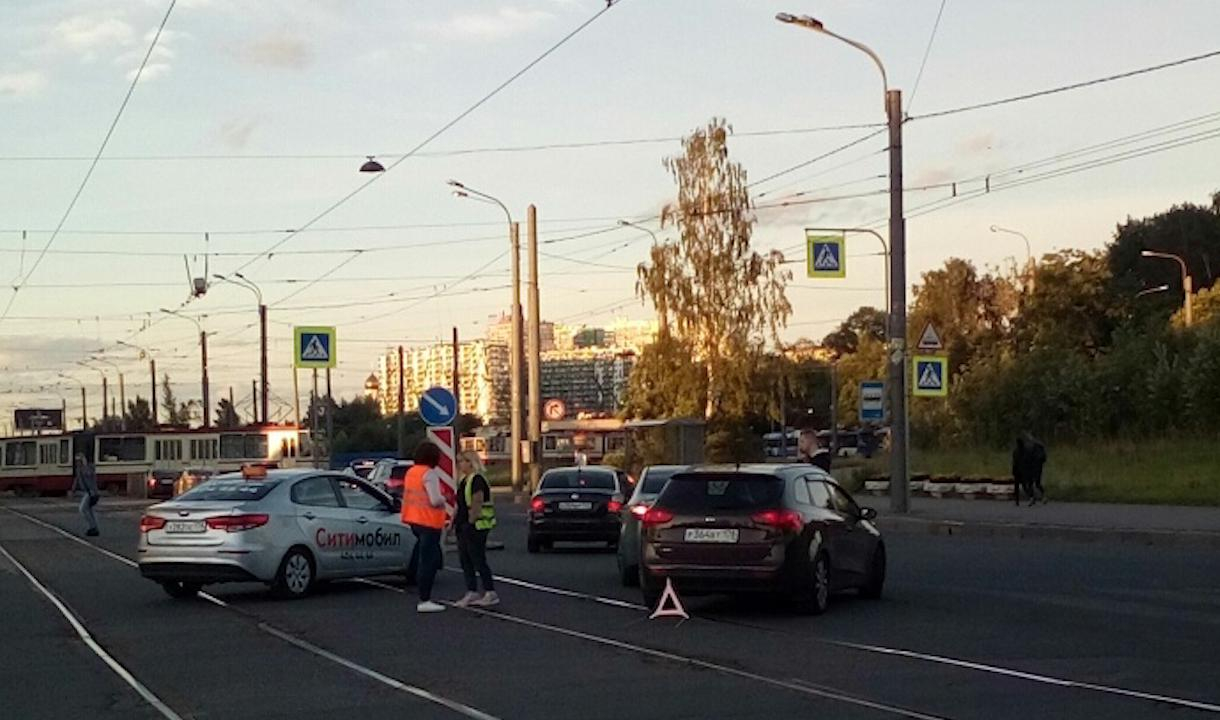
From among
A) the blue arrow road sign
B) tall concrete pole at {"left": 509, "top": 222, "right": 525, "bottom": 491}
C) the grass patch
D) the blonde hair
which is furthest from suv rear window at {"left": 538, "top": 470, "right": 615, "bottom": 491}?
tall concrete pole at {"left": 509, "top": 222, "right": 525, "bottom": 491}

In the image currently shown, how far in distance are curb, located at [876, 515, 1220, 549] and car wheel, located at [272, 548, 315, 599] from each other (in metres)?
13.5

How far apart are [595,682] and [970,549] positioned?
52.8 feet

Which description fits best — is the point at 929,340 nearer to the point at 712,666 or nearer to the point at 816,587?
the point at 816,587

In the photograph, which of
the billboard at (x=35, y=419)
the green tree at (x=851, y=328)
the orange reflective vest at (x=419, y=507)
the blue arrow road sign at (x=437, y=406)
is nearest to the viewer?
the orange reflective vest at (x=419, y=507)

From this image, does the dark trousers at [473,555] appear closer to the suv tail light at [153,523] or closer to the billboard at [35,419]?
the suv tail light at [153,523]

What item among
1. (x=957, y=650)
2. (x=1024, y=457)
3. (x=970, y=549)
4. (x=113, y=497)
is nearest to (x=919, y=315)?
(x=113, y=497)

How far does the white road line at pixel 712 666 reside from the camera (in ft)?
34.4

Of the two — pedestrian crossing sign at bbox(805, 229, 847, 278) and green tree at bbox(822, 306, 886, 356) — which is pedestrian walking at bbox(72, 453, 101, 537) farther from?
green tree at bbox(822, 306, 886, 356)

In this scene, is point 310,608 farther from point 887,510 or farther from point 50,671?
point 887,510

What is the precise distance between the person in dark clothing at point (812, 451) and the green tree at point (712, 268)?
4083cm

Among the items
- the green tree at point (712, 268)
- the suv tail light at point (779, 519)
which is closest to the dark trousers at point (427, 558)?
the suv tail light at point (779, 519)

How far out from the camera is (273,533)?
1884cm

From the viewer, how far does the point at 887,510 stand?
1460 inches

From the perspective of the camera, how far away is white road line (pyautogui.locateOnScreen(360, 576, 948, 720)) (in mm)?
10500
